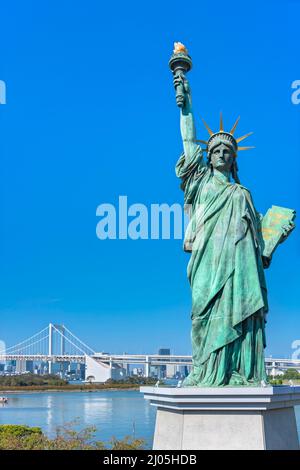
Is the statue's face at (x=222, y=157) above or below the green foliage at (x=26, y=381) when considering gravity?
above

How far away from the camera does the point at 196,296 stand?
645 centimetres

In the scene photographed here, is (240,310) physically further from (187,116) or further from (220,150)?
(187,116)

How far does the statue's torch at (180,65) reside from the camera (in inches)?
282

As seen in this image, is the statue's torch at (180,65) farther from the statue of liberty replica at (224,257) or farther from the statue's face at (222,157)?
the statue's face at (222,157)

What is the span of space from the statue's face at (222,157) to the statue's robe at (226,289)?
26 cm

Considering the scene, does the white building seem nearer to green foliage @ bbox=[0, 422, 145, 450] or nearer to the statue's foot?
green foliage @ bbox=[0, 422, 145, 450]

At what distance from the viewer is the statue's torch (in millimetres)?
7156

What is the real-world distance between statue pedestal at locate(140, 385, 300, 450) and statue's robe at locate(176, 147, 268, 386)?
1.69 feet

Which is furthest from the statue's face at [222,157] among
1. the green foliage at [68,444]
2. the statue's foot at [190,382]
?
the green foliage at [68,444]

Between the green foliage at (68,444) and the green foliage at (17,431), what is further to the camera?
the green foliage at (17,431)

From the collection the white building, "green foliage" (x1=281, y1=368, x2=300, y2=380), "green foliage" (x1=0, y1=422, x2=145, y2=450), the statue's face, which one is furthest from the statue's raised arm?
the white building

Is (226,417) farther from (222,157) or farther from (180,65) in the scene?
(180,65)

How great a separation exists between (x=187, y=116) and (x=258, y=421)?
370 cm

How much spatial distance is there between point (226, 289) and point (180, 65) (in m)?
2.91
